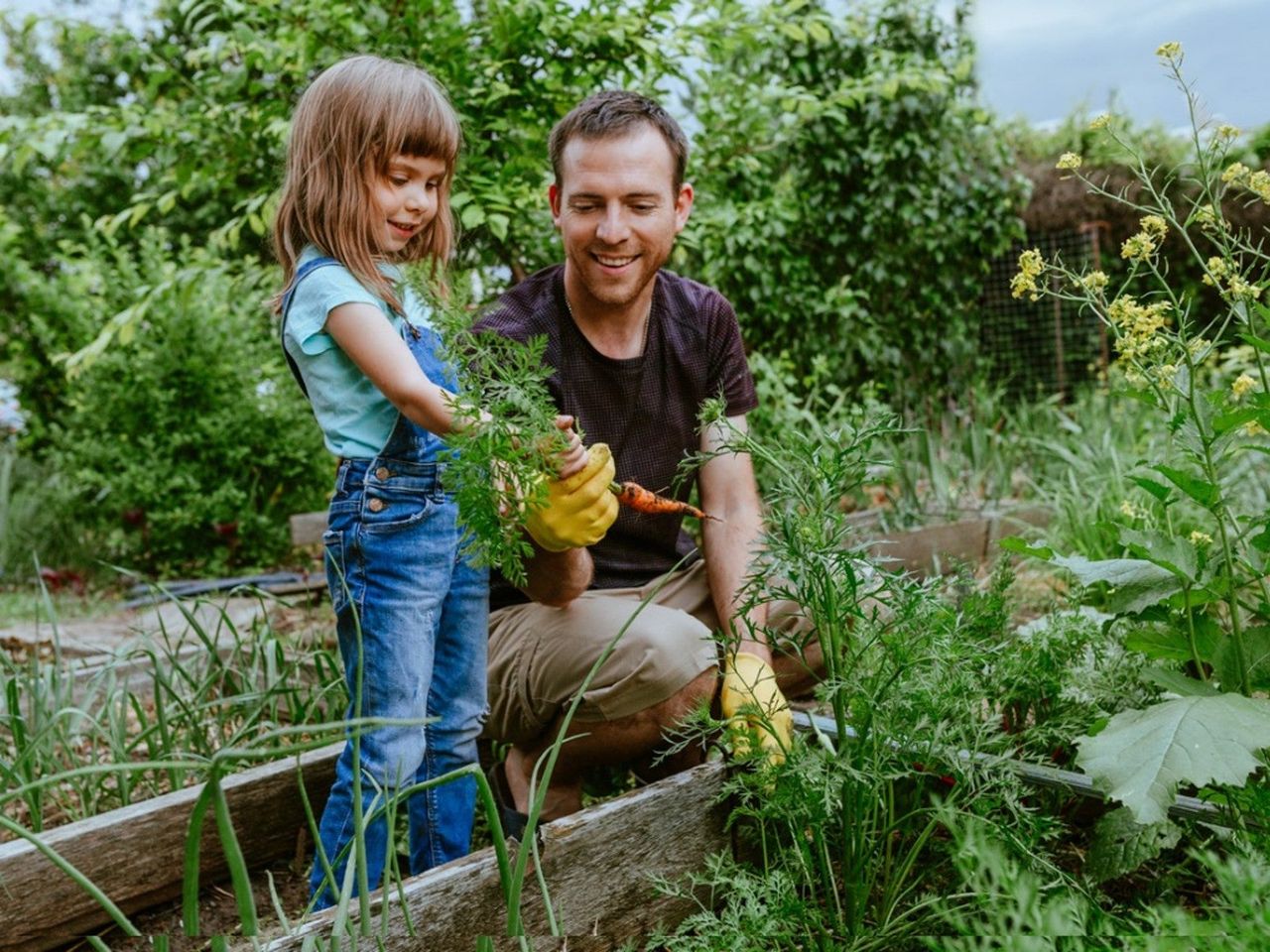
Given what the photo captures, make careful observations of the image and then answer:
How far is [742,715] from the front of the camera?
1.52 metres

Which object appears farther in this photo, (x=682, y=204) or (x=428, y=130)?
(x=682, y=204)

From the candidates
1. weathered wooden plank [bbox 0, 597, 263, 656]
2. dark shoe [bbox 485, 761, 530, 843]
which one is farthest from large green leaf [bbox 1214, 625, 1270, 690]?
weathered wooden plank [bbox 0, 597, 263, 656]

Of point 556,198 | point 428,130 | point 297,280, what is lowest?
point 297,280

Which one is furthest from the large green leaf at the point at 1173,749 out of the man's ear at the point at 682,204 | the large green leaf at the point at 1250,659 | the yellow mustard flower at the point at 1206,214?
the man's ear at the point at 682,204

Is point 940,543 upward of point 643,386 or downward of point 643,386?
downward

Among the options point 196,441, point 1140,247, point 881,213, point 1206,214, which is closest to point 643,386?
point 1140,247

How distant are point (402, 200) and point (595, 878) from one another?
115 centimetres

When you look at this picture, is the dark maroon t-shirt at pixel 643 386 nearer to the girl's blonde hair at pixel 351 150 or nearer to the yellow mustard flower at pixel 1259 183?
the girl's blonde hair at pixel 351 150

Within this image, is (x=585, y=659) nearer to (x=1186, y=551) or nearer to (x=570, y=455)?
(x=570, y=455)

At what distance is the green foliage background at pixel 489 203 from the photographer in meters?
3.18

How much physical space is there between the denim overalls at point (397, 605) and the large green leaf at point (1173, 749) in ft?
3.22

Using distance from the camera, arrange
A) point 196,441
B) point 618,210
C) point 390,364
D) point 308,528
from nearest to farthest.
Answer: point 390,364, point 618,210, point 308,528, point 196,441

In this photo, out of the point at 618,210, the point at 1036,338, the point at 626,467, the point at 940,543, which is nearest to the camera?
the point at 618,210

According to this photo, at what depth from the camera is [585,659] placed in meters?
1.97
